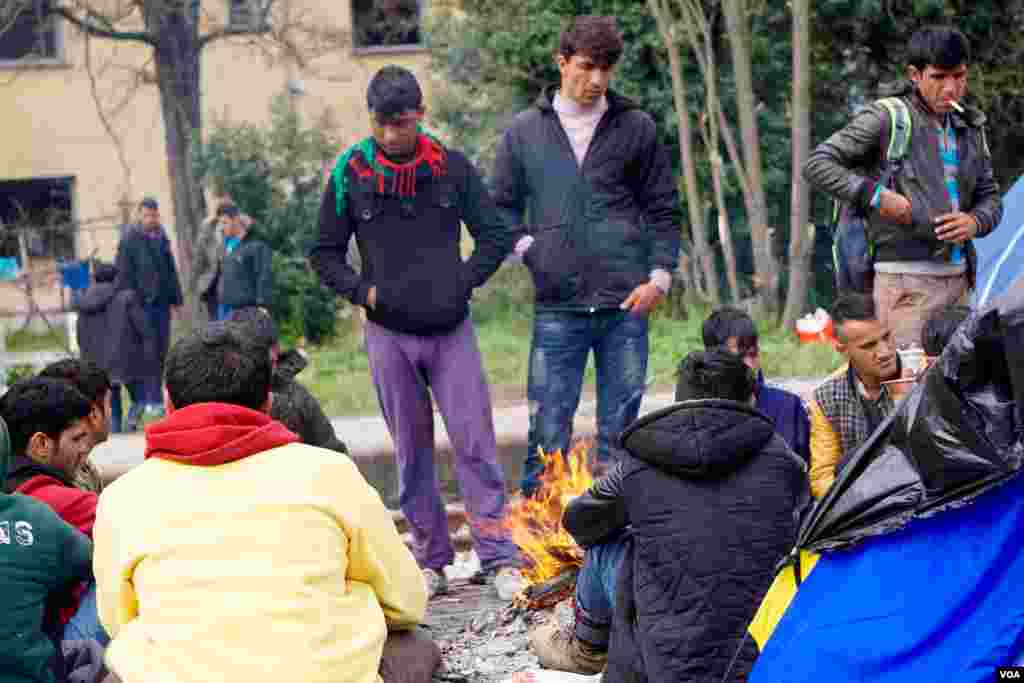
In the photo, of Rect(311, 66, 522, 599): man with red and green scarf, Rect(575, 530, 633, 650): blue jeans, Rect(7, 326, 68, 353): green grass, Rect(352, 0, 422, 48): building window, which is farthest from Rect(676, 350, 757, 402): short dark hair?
Rect(352, 0, 422, 48): building window

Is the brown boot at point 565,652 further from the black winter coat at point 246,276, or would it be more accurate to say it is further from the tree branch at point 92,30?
the tree branch at point 92,30

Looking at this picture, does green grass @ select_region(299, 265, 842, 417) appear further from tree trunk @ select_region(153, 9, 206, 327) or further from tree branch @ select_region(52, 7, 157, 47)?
tree branch @ select_region(52, 7, 157, 47)

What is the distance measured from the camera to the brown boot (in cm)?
542

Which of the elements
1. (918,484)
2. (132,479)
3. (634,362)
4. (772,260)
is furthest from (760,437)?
(772,260)

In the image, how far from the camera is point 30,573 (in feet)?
14.6

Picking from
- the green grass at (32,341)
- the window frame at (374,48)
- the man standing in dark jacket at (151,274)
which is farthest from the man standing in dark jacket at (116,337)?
the window frame at (374,48)

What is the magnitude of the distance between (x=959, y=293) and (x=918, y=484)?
372 centimetres

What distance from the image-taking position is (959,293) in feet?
23.7

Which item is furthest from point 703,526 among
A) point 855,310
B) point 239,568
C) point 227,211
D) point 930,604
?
point 227,211

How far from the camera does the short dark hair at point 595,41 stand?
711cm

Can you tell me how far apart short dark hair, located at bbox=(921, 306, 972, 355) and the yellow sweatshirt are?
2973mm

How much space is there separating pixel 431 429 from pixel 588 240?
1.08m

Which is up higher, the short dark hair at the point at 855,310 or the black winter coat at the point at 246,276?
the short dark hair at the point at 855,310

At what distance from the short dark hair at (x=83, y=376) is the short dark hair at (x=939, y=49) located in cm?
361
